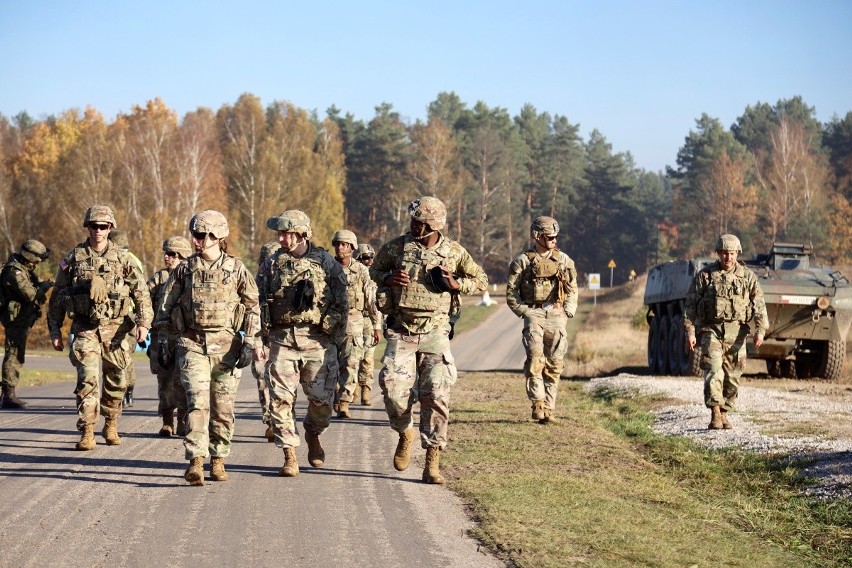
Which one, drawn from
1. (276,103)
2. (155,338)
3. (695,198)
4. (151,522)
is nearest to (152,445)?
(155,338)

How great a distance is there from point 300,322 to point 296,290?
25 centimetres

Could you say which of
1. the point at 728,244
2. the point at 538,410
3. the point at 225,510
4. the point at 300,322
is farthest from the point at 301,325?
the point at 728,244

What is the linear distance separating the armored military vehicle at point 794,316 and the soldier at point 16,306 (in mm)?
11274

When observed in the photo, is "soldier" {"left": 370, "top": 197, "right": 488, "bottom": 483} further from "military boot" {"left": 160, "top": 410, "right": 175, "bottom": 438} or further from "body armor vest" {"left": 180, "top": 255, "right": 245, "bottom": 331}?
"military boot" {"left": 160, "top": 410, "right": 175, "bottom": 438}

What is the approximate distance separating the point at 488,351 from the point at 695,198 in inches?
1975

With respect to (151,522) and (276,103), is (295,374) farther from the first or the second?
(276,103)

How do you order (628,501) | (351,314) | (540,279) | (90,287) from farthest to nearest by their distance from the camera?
(351,314) → (540,279) → (90,287) → (628,501)

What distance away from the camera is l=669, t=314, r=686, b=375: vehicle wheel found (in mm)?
22125

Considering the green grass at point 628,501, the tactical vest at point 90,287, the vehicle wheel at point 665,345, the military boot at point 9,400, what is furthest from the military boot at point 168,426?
the vehicle wheel at point 665,345

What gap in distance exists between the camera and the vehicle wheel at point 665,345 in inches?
929

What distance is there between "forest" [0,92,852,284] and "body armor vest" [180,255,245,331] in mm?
41241

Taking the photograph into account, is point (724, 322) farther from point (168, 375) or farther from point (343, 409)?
point (168, 375)

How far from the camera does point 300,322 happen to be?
9.47 meters

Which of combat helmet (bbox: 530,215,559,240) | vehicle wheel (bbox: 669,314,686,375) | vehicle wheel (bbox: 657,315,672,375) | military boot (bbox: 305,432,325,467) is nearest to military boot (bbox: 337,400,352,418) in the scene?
combat helmet (bbox: 530,215,559,240)
